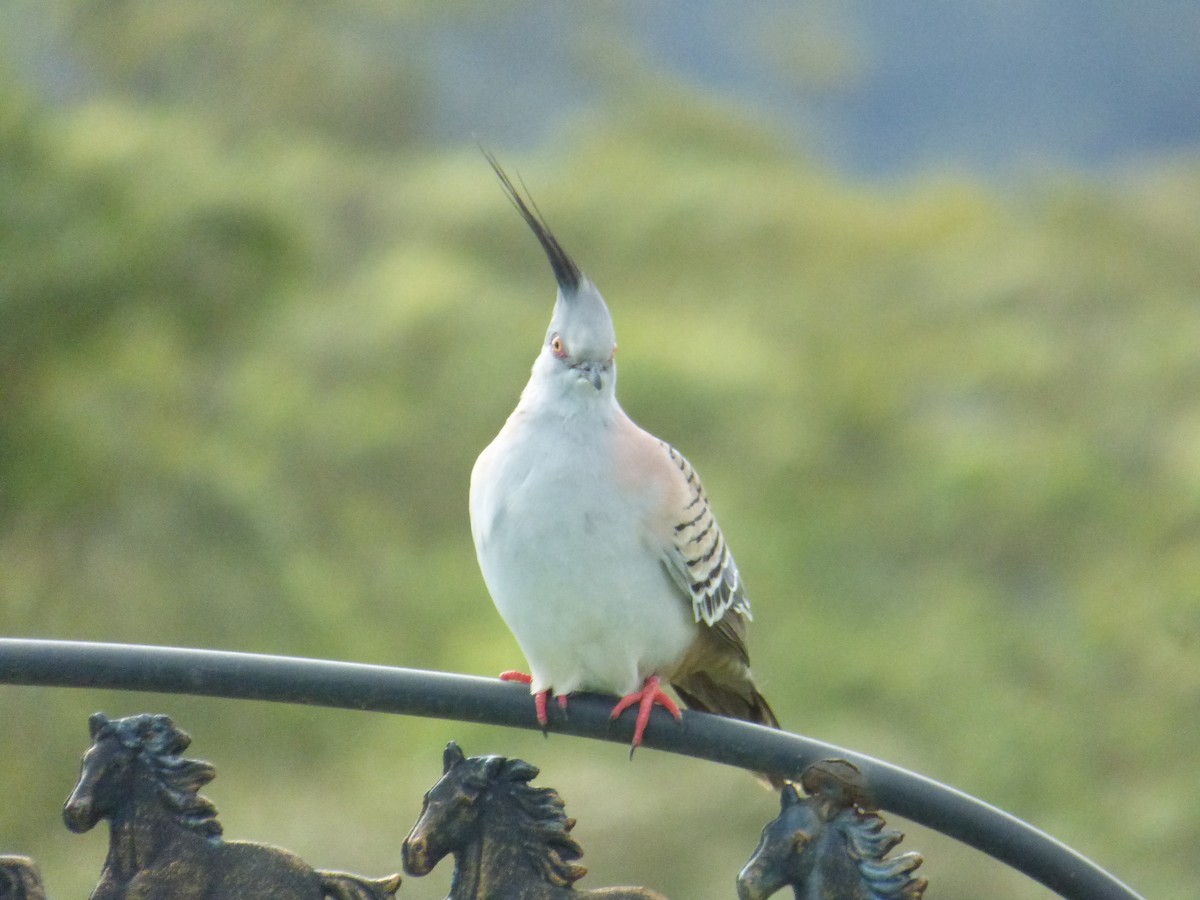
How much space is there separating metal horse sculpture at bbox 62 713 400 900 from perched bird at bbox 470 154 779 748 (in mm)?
617

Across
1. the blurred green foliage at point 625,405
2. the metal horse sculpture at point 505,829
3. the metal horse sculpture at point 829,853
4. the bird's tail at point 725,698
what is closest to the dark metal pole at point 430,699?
the metal horse sculpture at point 829,853

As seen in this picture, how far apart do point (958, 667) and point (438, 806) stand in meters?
6.06

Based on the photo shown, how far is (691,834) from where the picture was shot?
19.4 ft

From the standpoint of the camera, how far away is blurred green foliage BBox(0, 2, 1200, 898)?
5.32 meters

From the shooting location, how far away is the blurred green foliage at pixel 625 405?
5.32 m

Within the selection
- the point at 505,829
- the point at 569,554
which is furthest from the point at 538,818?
the point at 569,554

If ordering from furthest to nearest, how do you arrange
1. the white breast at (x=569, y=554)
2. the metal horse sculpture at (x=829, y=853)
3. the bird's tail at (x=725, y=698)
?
the bird's tail at (x=725, y=698), the white breast at (x=569, y=554), the metal horse sculpture at (x=829, y=853)

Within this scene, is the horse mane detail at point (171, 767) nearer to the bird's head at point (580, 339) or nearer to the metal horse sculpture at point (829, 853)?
the metal horse sculpture at point (829, 853)

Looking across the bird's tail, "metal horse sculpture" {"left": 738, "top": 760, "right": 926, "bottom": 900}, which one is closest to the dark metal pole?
"metal horse sculpture" {"left": 738, "top": 760, "right": 926, "bottom": 900}

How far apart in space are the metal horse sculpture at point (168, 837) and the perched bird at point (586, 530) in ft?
2.03

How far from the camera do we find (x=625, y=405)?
7914mm

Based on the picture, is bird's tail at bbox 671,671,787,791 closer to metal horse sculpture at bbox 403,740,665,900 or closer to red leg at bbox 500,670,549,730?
red leg at bbox 500,670,549,730

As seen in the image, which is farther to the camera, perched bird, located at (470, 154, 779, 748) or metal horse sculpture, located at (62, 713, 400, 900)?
perched bird, located at (470, 154, 779, 748)

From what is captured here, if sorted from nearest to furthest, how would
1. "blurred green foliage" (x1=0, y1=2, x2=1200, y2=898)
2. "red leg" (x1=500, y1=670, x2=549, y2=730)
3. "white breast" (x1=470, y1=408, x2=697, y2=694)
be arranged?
"red leg" (x1=500, y1=670, x2=549, y2=730) → "white breast" (x1=470, y1=408, x2=697, y2=694) → "blurred green foliage" (x1=0, y1=2, x2=1200, y2=898)
